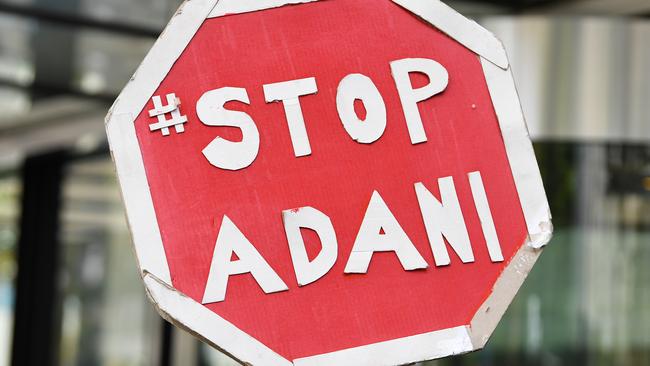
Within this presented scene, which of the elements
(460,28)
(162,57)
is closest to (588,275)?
(460,28)

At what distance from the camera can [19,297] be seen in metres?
5.54

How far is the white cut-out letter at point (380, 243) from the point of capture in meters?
0.82

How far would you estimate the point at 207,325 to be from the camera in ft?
2.57

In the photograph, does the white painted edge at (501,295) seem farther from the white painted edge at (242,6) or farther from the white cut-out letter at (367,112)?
the white painted edge at (242,6)

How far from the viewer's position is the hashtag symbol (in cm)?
81

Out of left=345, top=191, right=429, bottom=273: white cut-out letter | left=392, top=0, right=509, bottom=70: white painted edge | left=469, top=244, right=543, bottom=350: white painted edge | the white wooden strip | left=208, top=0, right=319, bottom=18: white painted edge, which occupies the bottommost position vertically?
left=469, top=244, right=543, bottom=350: white painted edge

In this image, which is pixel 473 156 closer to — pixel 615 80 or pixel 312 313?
pixel 312 313

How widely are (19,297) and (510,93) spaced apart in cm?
506

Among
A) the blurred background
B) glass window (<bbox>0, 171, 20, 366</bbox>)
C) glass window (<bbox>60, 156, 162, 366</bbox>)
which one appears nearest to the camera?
the blurred background

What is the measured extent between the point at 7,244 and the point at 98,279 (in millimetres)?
676

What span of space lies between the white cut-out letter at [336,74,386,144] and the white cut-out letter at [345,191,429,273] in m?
0.06

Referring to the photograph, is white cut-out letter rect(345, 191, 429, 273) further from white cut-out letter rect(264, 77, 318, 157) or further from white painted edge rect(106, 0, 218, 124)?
white painted edge rect(106, 0, 218, 124)

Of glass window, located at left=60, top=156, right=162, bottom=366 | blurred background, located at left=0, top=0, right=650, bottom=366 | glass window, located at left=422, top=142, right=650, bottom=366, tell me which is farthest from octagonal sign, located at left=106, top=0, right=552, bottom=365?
glass window, located at left=60, top=156, right=162, bottom=366

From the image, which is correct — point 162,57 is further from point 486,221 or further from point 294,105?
point 486,221
